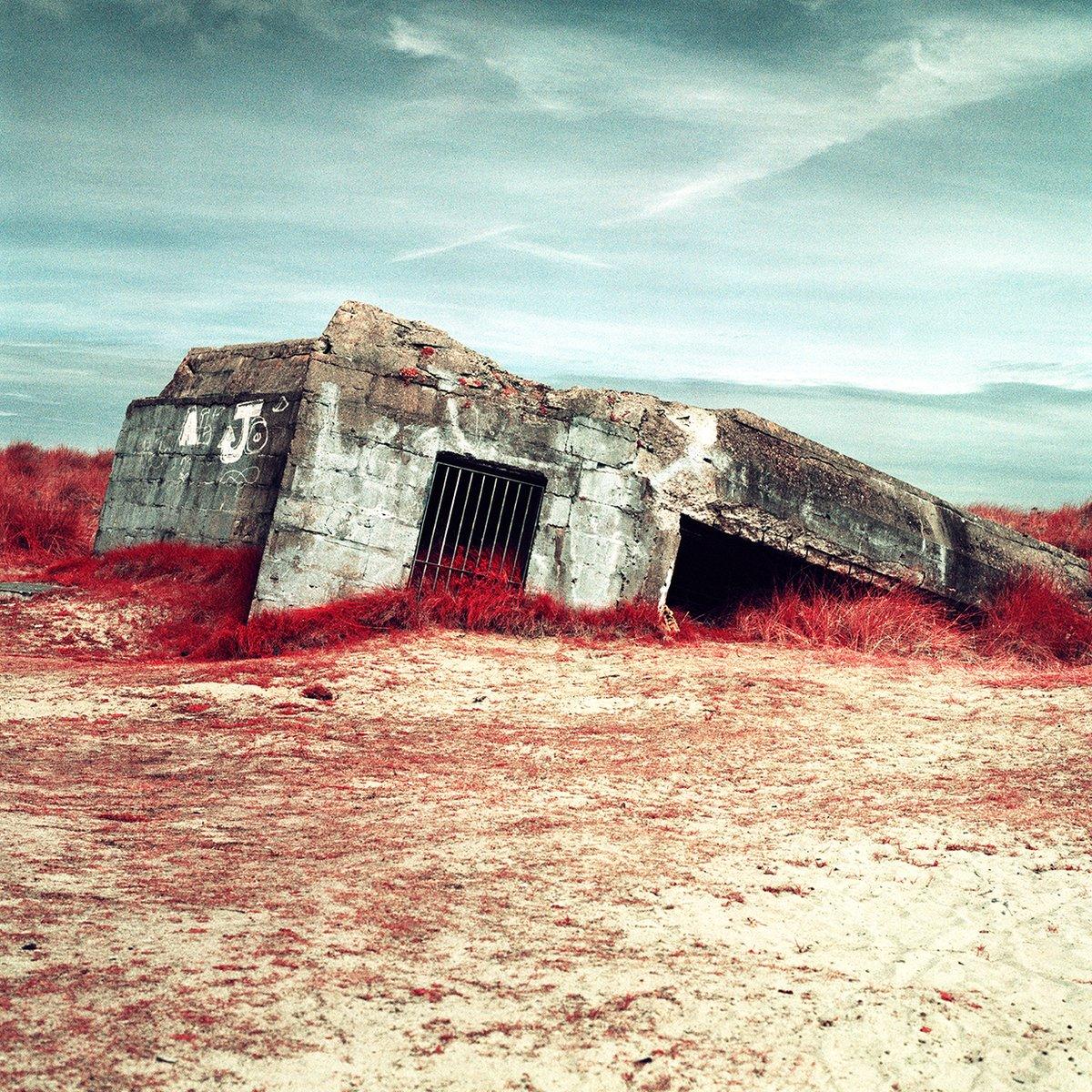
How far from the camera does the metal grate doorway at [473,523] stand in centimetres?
856

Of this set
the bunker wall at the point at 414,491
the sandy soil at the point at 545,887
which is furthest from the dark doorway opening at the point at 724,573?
the sandy soil at the point at 545,887

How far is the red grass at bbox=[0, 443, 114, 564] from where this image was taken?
12125 millimetres

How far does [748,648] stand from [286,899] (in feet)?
18.1

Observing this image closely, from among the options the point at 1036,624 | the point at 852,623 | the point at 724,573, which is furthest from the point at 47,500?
the point at 1036,624

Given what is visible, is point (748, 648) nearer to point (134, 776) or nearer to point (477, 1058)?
point (134, 776)

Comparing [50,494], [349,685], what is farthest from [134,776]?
[50,494]

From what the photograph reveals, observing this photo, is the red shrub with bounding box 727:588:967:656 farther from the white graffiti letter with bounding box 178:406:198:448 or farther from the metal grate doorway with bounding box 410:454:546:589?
the white graffiti letter with bounding box 178:406:198:448

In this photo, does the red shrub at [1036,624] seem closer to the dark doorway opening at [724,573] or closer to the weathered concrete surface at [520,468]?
the weathered concrete surface at [520,468]

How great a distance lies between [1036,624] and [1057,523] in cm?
514

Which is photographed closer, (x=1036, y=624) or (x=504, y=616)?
(x=504, y=616)

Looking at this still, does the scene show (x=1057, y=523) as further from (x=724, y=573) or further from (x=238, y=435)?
(x=238, y=435)

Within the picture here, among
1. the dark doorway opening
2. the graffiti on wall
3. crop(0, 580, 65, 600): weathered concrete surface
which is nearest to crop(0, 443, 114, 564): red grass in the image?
crop(0, 580, 65, 600): weathered concrete surface

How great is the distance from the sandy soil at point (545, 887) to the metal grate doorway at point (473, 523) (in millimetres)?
1818

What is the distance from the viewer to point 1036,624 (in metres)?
9.14
